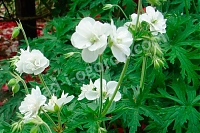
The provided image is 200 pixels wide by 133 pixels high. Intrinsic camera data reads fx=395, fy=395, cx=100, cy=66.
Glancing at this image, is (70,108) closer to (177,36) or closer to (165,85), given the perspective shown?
(165,85)

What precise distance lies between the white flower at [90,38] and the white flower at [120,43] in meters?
0.04

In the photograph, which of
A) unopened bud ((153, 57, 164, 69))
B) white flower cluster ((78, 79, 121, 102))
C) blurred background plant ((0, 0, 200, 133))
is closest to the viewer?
unopened bud ((153, 57, 164, 69))

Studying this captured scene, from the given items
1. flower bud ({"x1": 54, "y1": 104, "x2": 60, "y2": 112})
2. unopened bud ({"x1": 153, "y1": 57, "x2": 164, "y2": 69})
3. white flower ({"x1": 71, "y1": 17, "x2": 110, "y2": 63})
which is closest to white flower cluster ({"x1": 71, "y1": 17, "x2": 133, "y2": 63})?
white flower ({"x1": 71, "y1": 17, "x2": 110, "y2": 63})

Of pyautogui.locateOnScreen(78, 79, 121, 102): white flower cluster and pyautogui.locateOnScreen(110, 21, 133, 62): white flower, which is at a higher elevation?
pyautogui.locateOnScreen(110, 21, 133, 62): white flower

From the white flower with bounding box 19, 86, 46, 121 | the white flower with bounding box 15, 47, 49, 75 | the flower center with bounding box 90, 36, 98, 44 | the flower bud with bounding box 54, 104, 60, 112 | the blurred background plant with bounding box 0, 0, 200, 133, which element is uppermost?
the flower center with bounding box 90, 36, 98, 44

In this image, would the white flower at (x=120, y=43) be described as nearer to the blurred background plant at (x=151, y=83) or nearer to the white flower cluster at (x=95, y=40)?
the white flower cluster at (x=95, y=40)

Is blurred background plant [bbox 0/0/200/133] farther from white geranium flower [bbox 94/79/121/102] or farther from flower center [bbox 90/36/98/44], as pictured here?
flower center [bbox 90/36/98/44]

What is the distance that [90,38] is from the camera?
45.1 inches

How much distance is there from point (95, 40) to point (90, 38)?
0.06 feet

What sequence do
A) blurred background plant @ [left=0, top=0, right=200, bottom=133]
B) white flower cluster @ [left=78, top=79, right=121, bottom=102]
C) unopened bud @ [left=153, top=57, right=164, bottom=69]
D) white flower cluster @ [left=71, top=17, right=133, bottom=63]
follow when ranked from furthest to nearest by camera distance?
blurred background plant @ [left=0, top=0, right=200, bottom=133]
white flower cluster @ [left=78, top=79, right=121, bottom=102]
unopened bud @ [left=153, top=57, right=164, bottom=69]
white flower cluster @ [left=71, top=17, right=133, bottom=63]

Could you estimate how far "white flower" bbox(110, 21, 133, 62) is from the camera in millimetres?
1165

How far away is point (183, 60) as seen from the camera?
5.81 feet

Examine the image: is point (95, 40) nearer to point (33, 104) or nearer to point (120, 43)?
point (120, 43)

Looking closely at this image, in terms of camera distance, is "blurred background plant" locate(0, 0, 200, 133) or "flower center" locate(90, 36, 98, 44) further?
"blurred background plant" locate(0, 0, 200, 133)
